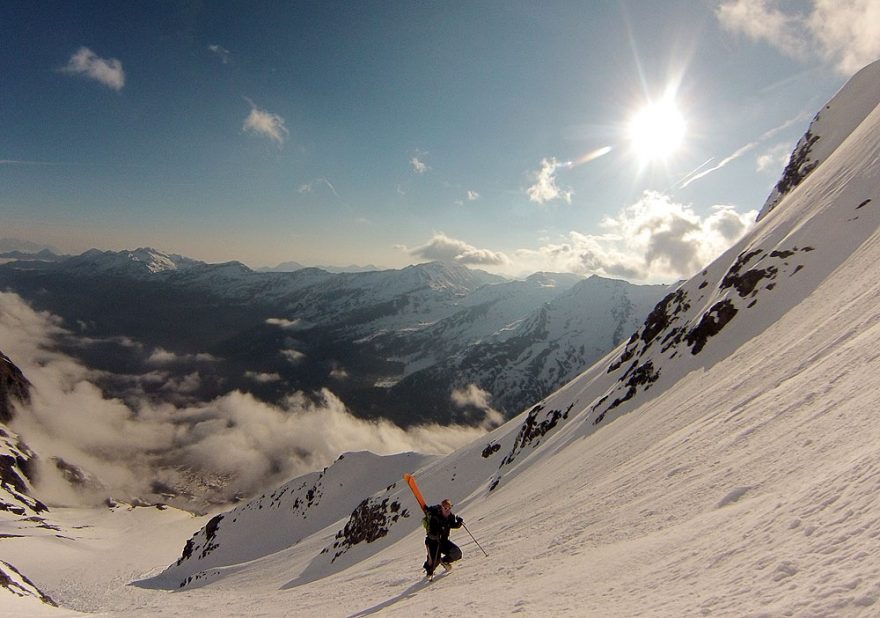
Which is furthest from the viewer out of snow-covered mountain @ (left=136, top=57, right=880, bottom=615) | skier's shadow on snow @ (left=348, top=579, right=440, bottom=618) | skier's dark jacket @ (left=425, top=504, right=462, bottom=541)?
skier's dark jacket @ (left=425, top=504, right=462, bottom=541)

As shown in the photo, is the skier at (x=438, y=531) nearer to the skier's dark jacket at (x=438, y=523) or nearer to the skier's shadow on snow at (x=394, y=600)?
the skier's dark jacket at (x=438, y=523)

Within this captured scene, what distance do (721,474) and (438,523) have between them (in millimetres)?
8518

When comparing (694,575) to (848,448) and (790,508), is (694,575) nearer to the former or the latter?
(790,508)

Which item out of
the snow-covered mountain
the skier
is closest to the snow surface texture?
the snow-covered mountain

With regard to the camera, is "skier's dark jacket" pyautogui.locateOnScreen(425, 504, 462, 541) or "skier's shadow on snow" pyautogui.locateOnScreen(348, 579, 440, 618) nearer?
"skier's shadow on snow" pyautogui.locateOnScreen(348, 579, 440, 618)

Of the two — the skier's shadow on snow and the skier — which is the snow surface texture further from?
the skier

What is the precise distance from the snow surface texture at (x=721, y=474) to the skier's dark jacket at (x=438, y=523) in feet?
4.29

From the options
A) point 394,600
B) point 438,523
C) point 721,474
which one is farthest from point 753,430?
point 394,600

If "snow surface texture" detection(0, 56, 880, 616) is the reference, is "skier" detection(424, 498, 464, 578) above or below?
above

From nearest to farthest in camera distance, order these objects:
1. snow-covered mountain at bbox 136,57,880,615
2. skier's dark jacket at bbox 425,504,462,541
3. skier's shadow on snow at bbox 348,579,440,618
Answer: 1. snow-covered mountain at bbox 136,57,880,615
2. skier's shadow on snow at bbox 348,579,440,618
3. skier's dark jacket at bbox 425,504,462,541

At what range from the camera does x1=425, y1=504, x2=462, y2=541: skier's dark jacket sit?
43.7 ft

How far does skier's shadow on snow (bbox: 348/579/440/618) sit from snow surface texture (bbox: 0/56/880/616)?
0.29 ft

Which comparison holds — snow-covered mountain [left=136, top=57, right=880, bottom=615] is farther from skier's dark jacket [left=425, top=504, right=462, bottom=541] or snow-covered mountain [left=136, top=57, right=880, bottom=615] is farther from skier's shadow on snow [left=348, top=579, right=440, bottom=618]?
skier's dark jacket [left=425, top=504, right=462, bottom=541]

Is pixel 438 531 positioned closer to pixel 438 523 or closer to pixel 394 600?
pixel 438 523
